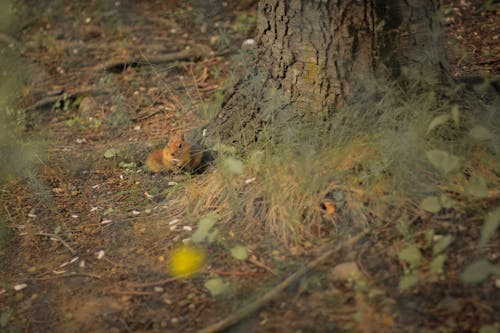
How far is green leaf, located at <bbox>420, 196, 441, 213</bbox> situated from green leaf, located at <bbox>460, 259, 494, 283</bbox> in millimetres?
367

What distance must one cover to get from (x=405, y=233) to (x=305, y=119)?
1.01m

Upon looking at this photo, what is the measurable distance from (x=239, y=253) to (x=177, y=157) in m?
1.06

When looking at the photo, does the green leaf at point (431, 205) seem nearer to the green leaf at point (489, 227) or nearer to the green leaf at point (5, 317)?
the green leaf at point (489, 227)

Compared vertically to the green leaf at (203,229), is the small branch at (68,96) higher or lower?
higher

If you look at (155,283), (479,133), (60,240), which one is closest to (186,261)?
(155,283)

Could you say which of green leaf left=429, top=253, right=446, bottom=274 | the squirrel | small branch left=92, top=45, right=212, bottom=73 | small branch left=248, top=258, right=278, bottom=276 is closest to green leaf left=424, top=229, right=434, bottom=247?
green leaf left=429, top=253, right=446, bottom=274

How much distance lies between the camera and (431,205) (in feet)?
9.16

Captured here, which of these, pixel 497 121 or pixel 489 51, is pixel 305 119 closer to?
pixel 497 121

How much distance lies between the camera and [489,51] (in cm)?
470

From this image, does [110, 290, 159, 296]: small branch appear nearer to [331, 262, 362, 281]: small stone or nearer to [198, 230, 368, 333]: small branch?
[198, 230, 368, 333]: small branch

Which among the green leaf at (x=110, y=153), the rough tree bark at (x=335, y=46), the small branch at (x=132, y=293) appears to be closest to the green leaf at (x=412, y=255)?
the rough tree bark at (x=335, y=46)

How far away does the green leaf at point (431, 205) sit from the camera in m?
2.77

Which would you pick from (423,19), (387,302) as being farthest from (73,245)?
(423,19)

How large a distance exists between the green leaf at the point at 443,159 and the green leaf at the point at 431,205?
16cm
